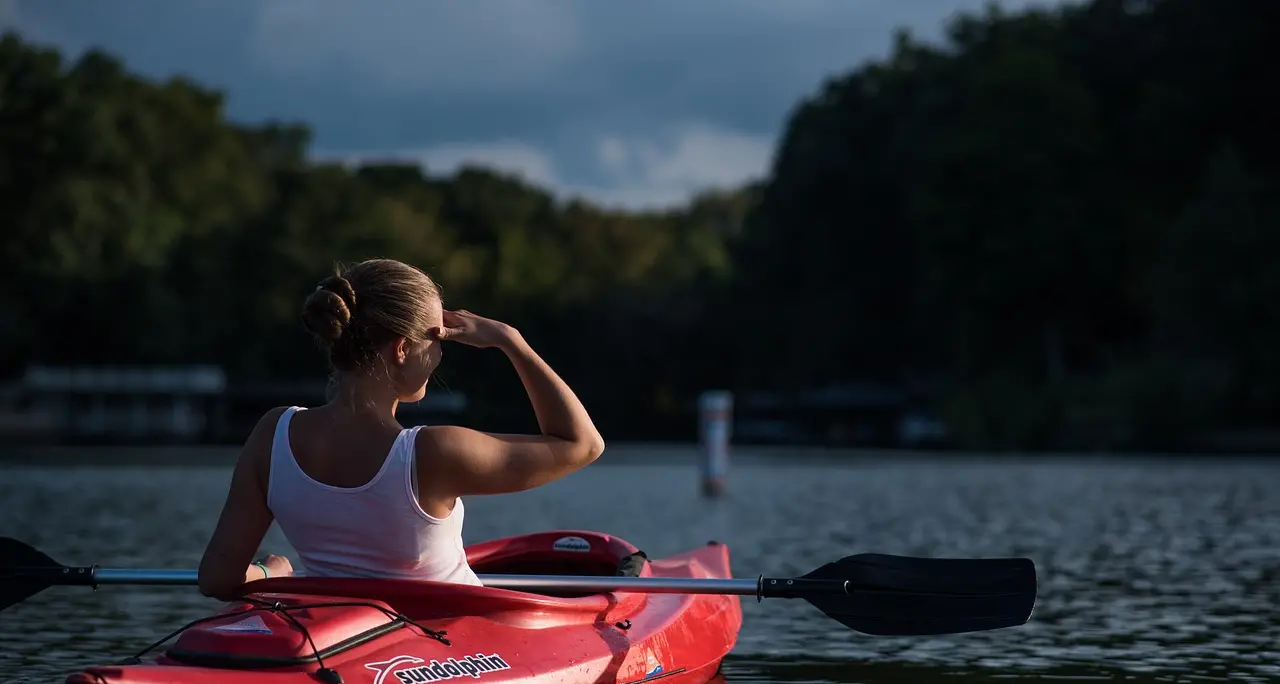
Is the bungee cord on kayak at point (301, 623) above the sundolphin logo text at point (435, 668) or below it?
above

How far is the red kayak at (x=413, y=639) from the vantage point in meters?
6.05

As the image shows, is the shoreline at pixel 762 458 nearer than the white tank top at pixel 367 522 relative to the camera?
No

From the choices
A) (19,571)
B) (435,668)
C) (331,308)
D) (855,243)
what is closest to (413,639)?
(435,668)

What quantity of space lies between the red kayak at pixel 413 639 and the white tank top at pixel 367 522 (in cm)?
7

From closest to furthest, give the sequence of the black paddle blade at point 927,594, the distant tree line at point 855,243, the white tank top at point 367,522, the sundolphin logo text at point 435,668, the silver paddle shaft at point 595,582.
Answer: the white tank top at point 367,522
the sundolphin logo text at point 435,668
the black paddle blade at point 927,594
the silver paddle shaft at point 595,582
the distant tree line at point 855,243

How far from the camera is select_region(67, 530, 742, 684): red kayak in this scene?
6055mm

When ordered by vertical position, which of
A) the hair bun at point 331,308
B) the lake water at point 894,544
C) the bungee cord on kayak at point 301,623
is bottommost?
the lake water at point 894,544

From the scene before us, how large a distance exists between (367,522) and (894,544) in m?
13.6

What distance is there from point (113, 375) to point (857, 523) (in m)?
65.2

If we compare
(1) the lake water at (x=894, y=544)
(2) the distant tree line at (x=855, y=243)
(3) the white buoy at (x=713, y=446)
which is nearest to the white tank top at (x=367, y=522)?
(1) the lake water at (x=894, y=544)

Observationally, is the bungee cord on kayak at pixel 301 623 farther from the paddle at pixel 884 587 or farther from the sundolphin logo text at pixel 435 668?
the paddle at pixel 884 587

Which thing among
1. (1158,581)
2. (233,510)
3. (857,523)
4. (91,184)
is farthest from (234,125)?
(233,510)

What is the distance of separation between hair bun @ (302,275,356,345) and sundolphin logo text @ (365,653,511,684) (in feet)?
3.78

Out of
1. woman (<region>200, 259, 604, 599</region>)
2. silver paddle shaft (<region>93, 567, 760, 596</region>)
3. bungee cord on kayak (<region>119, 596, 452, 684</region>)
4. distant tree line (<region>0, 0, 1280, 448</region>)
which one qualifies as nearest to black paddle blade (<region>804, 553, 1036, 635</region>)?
silver paddle shaft (<region>93, 567, 760, 596</region>)
